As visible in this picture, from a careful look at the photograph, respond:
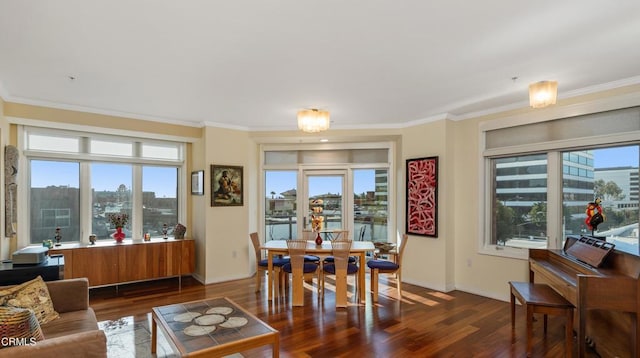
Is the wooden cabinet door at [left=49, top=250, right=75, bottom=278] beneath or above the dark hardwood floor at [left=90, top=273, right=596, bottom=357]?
above

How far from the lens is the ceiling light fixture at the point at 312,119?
4.34 metres

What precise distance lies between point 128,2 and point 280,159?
4.30m

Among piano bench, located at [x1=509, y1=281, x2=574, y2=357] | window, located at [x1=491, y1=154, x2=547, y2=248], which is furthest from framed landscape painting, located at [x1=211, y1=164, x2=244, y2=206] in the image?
piano bench, located at [x1=509, y1=281, x2=574, y2=357]

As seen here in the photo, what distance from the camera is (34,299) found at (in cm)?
266

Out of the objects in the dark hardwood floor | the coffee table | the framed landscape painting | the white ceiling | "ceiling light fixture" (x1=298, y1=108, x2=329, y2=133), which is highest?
the white ceiling

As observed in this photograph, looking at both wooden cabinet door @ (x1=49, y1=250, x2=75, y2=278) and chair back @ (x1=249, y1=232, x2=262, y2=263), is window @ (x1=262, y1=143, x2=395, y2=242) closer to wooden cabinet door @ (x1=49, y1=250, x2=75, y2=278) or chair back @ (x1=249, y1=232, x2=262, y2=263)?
chair back @ (x1=249, y1=232, x2=262, y2=263)

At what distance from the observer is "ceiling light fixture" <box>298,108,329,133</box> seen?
4336mm

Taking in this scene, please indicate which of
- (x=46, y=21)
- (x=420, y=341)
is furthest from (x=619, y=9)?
(x=46, y=21)

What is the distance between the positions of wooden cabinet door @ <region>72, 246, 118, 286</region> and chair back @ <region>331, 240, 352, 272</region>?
3.18 meters

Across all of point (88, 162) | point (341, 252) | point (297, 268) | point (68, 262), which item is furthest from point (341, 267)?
point (88, 162)

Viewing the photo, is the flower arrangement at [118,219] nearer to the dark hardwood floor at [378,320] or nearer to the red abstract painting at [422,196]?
the dark hardwood floor at [378,320]

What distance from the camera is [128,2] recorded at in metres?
2.11

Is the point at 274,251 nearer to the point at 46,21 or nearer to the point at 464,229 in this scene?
the point at 464,229

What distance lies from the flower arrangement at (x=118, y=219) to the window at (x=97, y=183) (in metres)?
0.19
